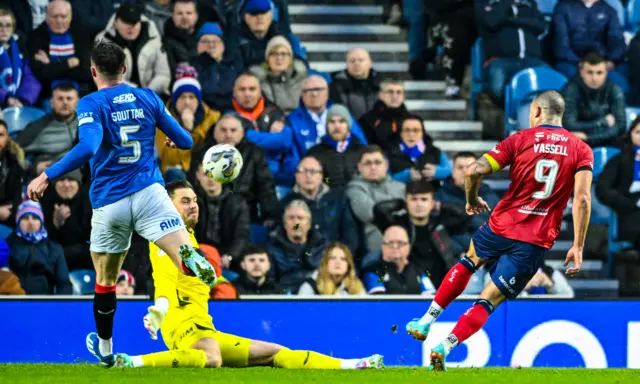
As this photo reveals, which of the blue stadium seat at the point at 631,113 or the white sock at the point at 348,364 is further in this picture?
the blue stadium seat at the point at 631,113

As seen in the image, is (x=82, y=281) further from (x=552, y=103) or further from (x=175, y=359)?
(x=552, y=103)

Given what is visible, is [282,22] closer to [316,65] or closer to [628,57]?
[316,65]

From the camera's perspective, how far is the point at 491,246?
27.0 feet

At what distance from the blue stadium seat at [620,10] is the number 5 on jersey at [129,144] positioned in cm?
886

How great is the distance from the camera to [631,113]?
1433 centimetres

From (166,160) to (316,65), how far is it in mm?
3219

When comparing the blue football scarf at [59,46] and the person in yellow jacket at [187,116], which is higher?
the blue football scarf at [59,46]

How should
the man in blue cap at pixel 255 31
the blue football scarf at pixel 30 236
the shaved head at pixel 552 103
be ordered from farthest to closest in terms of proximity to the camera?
the man in blue cap at pixel 255 31 → the blue football scarf at pixel 30 236 → the shaved head at pixel 552 103

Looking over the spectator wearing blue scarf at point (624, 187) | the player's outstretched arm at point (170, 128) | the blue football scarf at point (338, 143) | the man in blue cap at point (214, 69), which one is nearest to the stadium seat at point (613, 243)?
the spectator wearing blue scarf at point (624, 187)

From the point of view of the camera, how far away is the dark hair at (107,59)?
7637mm

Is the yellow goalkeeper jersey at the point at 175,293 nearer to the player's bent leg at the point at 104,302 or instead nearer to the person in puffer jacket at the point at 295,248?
the player's bent leg at the point at 104,302

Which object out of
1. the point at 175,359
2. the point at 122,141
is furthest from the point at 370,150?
the point at 122,141

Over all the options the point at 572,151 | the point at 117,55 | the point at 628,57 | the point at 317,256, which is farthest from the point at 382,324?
the point at 628,57

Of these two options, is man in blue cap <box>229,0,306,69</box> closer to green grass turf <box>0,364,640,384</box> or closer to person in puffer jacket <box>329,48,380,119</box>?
person in puffer jacket <box>329,48,380,119</box>
